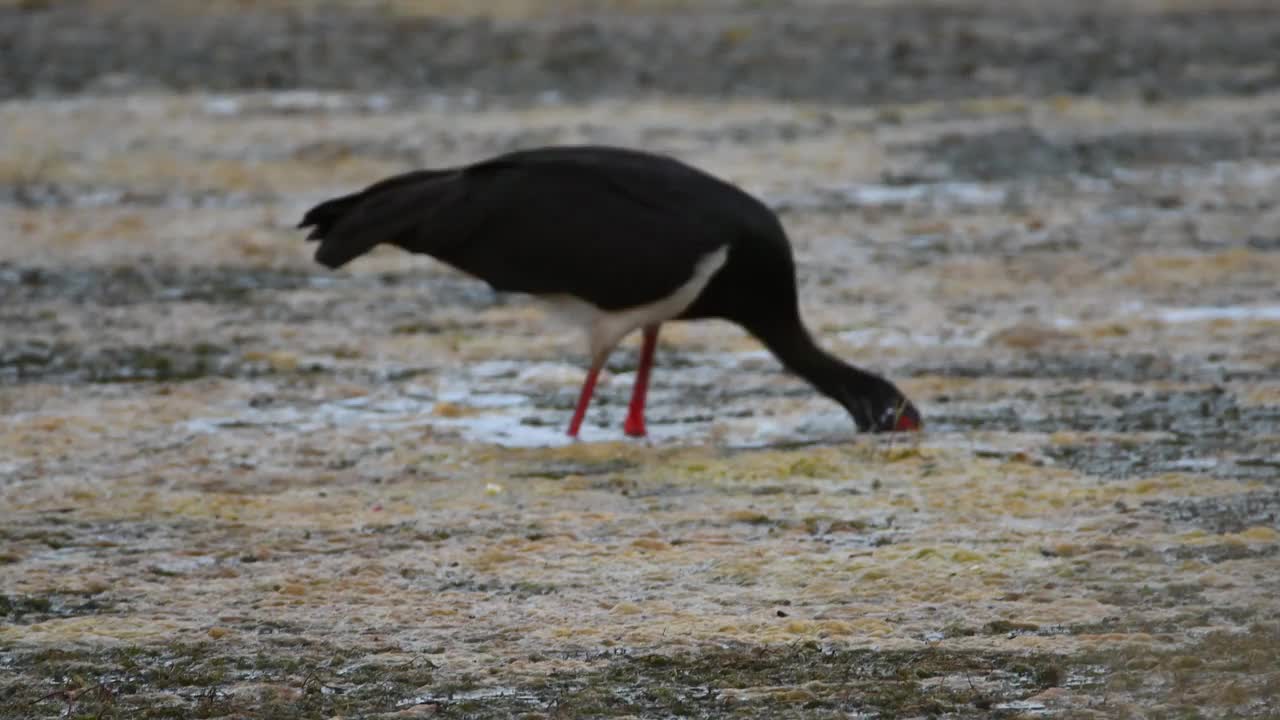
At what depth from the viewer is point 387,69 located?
16.1m

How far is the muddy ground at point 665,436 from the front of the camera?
4594 mm

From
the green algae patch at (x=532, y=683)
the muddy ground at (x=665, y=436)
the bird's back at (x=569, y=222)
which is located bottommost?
the green algae patch at (x=532, y=683)

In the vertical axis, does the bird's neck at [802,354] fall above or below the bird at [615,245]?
below

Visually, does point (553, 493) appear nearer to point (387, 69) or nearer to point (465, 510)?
point (465, 510)

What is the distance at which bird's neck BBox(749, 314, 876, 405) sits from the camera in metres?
6.99

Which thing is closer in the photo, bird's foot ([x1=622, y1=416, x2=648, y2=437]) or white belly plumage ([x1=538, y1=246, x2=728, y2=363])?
white belly plumage ([x1=538, y1=246, x2=728, y2=363])

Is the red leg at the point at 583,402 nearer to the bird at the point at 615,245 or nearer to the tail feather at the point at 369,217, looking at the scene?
the bird at the point at 615,245

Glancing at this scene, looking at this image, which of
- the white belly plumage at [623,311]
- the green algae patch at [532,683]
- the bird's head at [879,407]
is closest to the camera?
the green algae patch at [532,683]

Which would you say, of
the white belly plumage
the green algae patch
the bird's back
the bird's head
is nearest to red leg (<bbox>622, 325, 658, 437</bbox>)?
the white belly plumage

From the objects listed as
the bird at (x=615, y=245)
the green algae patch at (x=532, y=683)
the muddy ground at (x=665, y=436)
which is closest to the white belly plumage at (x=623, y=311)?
the bird at (x=615, y=245)

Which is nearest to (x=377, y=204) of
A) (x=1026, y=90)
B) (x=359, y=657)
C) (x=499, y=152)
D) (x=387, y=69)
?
(x=359, y=657)

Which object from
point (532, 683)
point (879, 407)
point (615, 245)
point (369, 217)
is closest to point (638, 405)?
point (615, 245)

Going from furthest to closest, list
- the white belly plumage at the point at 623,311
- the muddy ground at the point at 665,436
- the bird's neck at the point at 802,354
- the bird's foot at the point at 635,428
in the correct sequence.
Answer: the bird's neck at the point at 802,354
the bird's foot at the point at 635,428
the white belly plumage at the point at 623,311
the muddy ground at the point at 665,436

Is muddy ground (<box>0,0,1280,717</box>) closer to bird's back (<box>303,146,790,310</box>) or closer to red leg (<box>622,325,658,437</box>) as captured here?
red leg (<box>622,325,658,437</box>)
